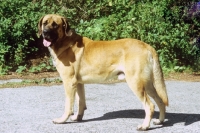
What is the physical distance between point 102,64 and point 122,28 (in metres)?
5.59

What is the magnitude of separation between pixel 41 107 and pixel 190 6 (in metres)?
6.47

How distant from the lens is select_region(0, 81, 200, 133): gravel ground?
21.0 ft

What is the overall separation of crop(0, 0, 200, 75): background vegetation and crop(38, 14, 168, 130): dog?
494 centimetres

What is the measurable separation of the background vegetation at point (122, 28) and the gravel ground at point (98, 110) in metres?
1.85

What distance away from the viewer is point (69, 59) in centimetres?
659

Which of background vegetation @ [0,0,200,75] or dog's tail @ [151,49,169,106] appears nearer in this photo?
dog's tail @ [151,49,169,106]

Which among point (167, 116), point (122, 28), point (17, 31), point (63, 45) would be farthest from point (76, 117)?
point (17, 31)

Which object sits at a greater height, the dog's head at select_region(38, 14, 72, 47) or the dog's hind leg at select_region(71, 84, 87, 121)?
the dog's head at select_region(38, 14, 72, 47)

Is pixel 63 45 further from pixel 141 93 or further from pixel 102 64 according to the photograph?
pixel 141 93

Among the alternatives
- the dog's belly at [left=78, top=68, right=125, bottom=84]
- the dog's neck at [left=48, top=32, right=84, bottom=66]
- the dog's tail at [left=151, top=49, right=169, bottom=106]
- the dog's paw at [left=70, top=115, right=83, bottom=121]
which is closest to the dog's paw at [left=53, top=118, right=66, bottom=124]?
the dog's paw at [left=70, top=115, right=83, bottom=121]

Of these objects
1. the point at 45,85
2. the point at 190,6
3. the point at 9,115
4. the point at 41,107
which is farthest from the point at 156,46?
the point at 9,115

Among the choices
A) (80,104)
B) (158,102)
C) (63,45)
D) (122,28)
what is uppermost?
(63,45)

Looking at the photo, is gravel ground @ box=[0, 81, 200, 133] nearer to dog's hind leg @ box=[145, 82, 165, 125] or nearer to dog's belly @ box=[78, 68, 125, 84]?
dog's hind leg @ box=[145, 82, 165, 125]

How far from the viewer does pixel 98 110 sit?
24.9 ft
